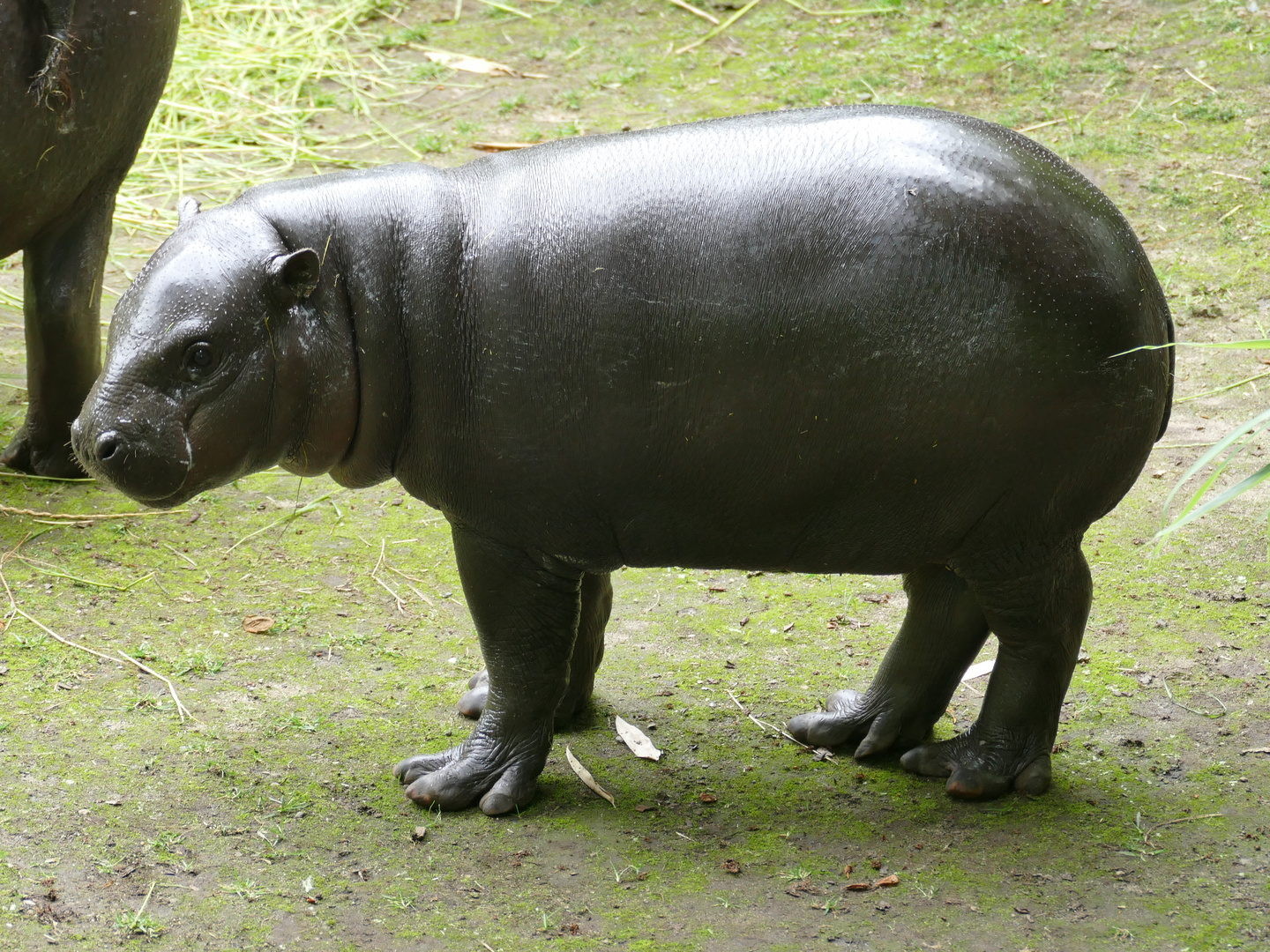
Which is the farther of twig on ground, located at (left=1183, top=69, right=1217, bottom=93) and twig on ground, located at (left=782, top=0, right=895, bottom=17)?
twig on ground, located at (left=782, top=0, right=895, bottom=17)

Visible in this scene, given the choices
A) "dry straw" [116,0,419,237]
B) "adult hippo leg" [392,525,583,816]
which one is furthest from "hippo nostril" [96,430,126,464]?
"dry straw" [116,0,419,237]

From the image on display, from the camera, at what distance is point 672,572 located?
5.31 meters

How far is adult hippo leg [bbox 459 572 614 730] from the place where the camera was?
4211mm

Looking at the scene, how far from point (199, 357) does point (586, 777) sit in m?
1.64

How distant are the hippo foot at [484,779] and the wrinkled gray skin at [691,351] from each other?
0.54 m

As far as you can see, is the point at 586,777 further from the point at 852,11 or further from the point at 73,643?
the point at 852,11

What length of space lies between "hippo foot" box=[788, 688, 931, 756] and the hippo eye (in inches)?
79.7

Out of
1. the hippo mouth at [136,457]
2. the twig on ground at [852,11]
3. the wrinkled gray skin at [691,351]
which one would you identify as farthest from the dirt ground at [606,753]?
the twig on ground at [852,11]

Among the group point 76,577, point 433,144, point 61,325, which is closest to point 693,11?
point 433,144

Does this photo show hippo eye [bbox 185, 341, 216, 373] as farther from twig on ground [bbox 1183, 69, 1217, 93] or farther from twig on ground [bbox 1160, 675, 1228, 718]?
twig on ground [bbox 1183, 69, 1217, 93]

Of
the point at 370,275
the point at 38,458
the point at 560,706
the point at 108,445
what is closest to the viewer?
the point at 108,445

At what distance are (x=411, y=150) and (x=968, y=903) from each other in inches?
247

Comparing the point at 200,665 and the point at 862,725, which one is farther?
the point at 200,665

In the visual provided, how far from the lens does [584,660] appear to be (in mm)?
4305
